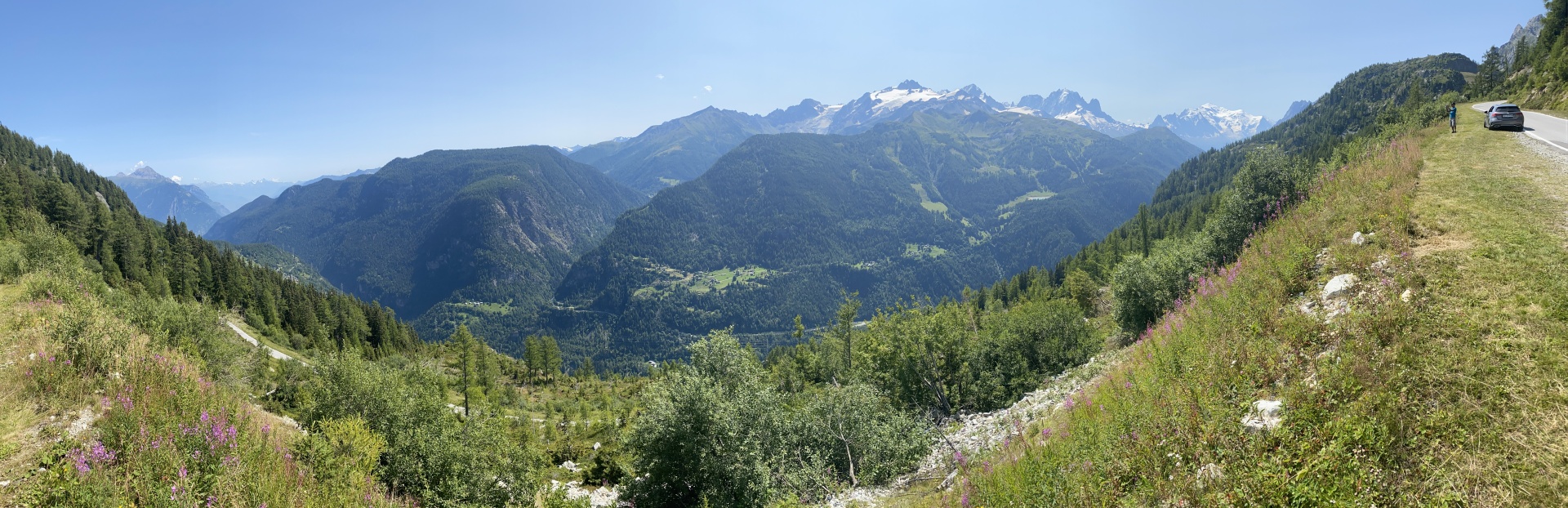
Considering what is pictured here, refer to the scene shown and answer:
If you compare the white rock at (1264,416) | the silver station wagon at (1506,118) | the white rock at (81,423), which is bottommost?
the white rock at (1264,416)

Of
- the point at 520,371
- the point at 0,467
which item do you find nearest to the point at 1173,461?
the point at 0,467

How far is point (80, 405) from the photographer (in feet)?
35.0

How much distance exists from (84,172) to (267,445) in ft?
743

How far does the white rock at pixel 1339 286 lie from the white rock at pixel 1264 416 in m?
4.08

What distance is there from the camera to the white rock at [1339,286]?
10070 millimetres

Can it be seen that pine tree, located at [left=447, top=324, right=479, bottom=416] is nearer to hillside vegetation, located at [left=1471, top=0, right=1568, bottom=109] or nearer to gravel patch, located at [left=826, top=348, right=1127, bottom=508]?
gravel patch, located at [left=826, top=348, right=1127, bottom=508]

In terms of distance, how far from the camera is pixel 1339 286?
10.3 meters

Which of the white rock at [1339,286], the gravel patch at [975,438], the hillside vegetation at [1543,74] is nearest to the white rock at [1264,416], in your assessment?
the white rock at [1339,286]

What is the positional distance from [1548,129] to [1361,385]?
39.9 m

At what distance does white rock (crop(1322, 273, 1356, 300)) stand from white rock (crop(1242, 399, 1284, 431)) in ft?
13.4

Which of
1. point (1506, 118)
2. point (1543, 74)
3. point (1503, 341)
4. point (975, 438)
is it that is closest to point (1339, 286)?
point (1503, 341)

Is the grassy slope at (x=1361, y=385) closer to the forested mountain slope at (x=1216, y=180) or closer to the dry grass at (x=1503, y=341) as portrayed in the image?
the dry grass at (x=1503, y=341)

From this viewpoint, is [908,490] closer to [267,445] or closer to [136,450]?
Result: [267,445]

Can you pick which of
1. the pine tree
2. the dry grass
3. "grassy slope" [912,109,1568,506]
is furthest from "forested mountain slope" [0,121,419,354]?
the dry grass
